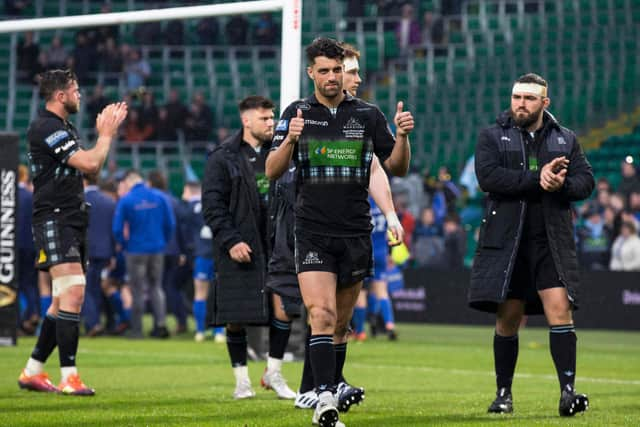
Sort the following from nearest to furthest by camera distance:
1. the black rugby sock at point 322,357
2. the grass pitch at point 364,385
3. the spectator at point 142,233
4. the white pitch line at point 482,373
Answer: the black rugby sock at point 322,357, the grass pitch at point 364,385, the white pitch line at point 482,373, the spectator at point 142,233

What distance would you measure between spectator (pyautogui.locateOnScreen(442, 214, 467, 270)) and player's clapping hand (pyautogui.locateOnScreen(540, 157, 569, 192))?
14.0 m

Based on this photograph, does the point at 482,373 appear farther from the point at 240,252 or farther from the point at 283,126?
the point at 283,126

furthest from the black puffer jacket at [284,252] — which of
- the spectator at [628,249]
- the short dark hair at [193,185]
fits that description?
the spectator at [628,249]

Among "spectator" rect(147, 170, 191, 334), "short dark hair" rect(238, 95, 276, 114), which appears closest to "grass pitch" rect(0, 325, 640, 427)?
"spectator" rect(147, 170, 191, 334)

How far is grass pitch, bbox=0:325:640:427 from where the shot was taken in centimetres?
750

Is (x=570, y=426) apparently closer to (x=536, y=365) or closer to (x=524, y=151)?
(x=524, y=151)

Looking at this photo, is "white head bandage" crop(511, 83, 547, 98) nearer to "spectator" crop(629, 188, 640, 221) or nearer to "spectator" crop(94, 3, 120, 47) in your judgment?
"spectator" crop(629, 188, 640, 221)

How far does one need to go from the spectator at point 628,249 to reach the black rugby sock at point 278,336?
10979mm

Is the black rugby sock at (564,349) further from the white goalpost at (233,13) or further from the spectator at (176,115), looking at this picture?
the spectator at (176,115)

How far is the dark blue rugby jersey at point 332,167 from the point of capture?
23.6ft

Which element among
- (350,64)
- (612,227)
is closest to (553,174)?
(350,64)

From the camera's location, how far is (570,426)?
7.02 meters

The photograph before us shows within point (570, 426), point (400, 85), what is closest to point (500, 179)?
point (570, 426)

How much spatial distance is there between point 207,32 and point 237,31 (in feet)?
2.55
